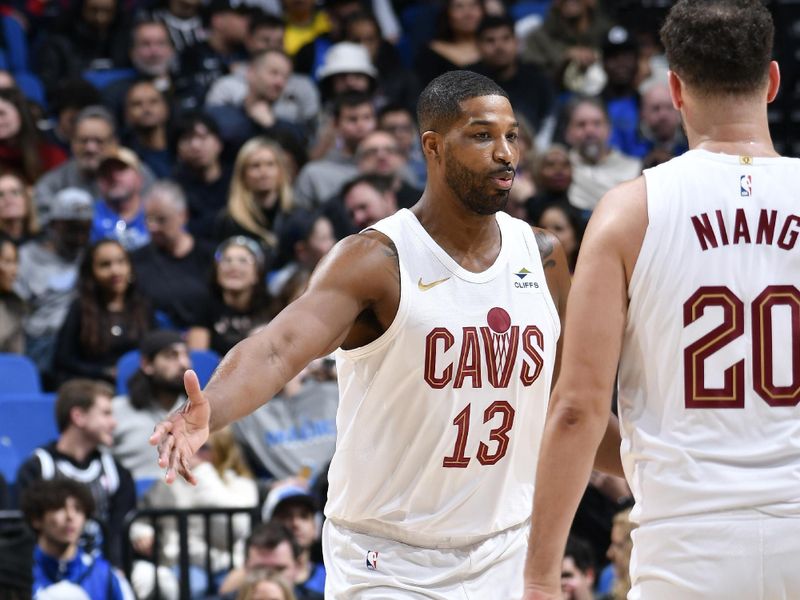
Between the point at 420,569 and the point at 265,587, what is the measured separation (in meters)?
2.53

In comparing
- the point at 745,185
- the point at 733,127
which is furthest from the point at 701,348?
the point at 733,127

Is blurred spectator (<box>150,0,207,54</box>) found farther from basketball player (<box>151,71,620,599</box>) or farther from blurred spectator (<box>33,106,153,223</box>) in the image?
basketball player (<box>151,71,620,599</box>)

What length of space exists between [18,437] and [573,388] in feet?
18.7

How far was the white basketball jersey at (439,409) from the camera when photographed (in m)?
4.29

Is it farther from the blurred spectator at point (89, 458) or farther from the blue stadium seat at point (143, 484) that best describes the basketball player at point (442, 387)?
the blue stadium seat at point (143, 484)

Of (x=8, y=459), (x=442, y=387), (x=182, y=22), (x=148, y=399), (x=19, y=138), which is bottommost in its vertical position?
(x=8, y=459)

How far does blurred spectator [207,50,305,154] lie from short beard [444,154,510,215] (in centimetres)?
704

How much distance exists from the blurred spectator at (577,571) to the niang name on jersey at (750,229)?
147 inches

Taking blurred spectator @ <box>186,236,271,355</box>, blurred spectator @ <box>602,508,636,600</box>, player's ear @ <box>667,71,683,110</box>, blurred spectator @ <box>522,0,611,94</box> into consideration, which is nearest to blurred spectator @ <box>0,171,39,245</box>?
blurred spectator @ <box>186,236,271,355</box>

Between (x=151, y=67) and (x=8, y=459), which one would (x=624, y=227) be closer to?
A: (x=8, y=459)

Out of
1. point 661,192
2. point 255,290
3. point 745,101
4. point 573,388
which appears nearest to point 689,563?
point 573,388

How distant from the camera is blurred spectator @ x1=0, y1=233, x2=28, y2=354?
925cm

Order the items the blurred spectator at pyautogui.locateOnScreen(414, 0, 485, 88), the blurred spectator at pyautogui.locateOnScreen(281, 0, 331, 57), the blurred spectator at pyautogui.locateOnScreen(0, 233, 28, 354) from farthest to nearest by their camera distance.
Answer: the blurred spectator at pyautogui.locateOnScreen(281, 0, 331, 57)
the blurred spectator at pyautogui.locateOnScreen(414, 0, 485, 88)
the blurred spectator at pyautogui.locateOnScreen(0, 233, 28, 354)

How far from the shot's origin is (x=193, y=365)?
8.77 m
